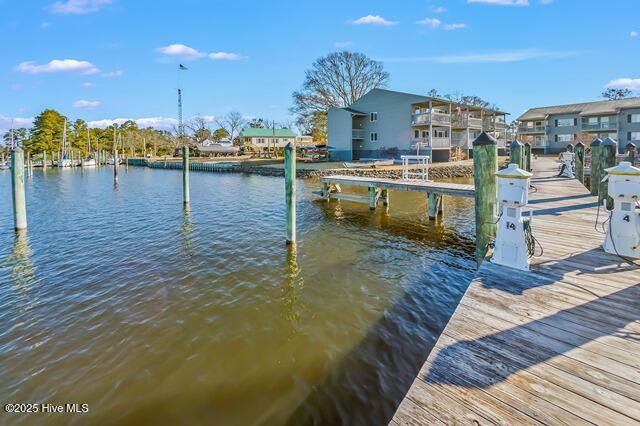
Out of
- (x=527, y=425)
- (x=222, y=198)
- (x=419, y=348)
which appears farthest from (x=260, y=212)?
(x=527, y=425)

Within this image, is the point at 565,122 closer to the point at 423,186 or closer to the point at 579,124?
the point at 579,124

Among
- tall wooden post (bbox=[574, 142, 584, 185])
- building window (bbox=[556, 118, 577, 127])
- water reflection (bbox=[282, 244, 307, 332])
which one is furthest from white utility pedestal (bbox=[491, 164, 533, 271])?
building window (bbox=[556, 118, 577, 127])

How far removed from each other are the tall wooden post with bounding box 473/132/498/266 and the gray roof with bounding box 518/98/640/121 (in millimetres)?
56545

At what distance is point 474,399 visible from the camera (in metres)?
2.79

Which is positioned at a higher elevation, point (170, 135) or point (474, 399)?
point (170, 135)

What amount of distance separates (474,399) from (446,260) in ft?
24.0

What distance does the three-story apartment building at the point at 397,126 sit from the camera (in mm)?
38375

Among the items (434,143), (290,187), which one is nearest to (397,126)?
(434,143)

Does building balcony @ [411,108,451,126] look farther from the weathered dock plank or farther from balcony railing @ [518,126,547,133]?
balcony railing @ [518,126,547,133]

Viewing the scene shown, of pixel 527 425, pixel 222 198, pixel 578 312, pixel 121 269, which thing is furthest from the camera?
pixel 222 198

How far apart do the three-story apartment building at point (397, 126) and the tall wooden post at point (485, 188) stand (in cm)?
3034

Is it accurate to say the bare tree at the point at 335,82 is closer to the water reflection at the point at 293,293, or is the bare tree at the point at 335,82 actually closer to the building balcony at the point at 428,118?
the building balcony at the point at 428,118

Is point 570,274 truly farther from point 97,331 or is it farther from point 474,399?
point 97,331

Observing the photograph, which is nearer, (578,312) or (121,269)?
(578,312)
